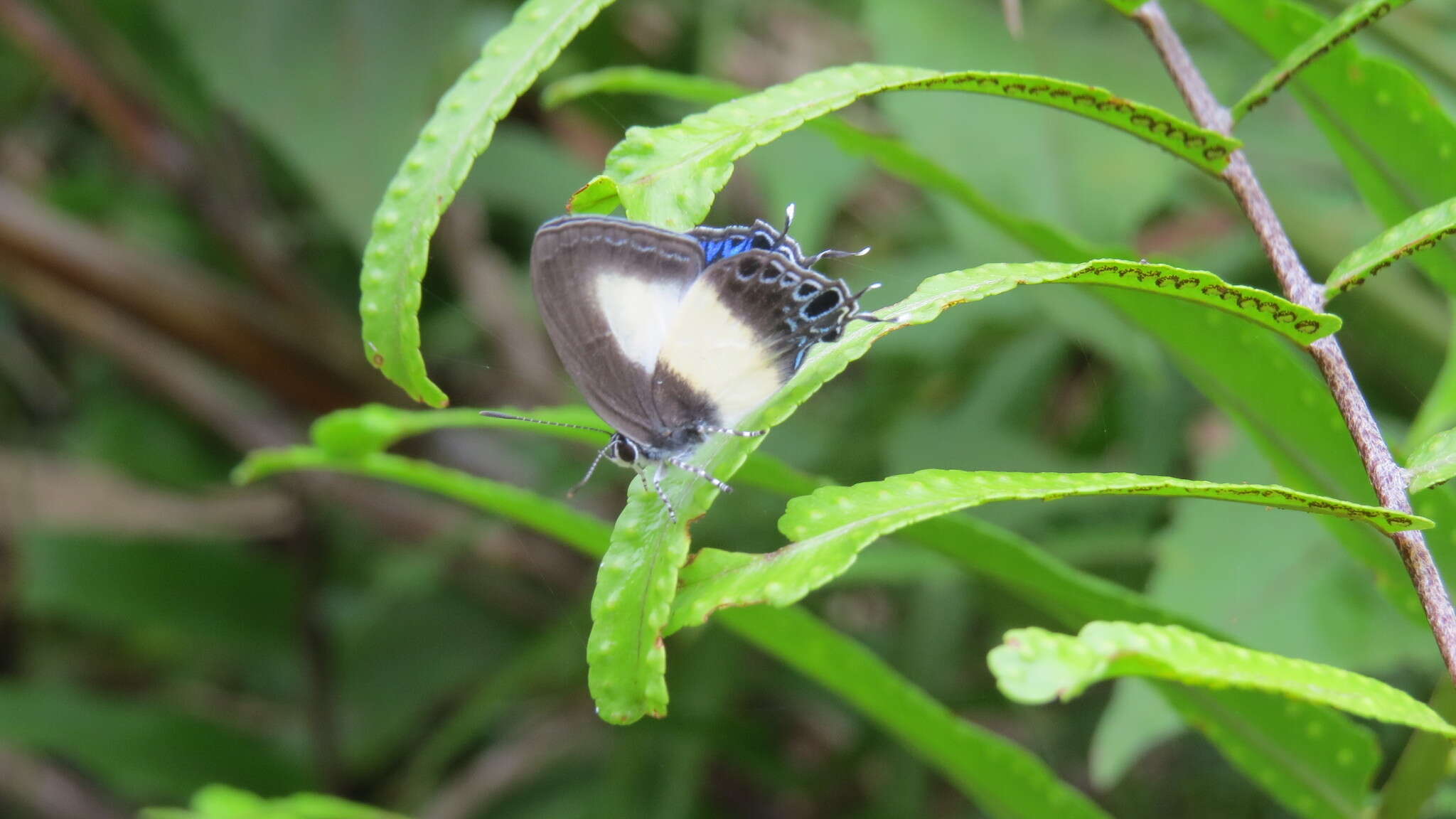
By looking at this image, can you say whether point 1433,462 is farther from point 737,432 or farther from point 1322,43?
point 737,432

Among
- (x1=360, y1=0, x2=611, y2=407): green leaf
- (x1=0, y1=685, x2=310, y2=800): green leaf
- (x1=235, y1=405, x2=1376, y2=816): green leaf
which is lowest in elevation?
(x1=235, y1=405, x2=1376, y2=816): green leaf

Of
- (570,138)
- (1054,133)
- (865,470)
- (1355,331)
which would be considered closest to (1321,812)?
(1054,133)

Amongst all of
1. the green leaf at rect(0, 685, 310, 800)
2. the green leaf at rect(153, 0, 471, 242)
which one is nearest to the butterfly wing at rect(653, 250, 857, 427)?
the green leaf at rect(153, 0, 471, 242)

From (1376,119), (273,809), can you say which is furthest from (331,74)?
(1376,119)

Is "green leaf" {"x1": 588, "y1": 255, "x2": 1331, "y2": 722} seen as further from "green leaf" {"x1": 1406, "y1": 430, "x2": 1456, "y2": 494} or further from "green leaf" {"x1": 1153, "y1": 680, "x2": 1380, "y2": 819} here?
"green leaf" {"x1": 1153, "y1": 680, "x2": 1380, "y2": 819}

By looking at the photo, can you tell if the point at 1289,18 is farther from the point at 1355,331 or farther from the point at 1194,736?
the point at 1194,736

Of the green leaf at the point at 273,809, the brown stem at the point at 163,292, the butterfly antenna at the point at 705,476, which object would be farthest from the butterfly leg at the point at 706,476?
the brown stem at the point at 163,292
